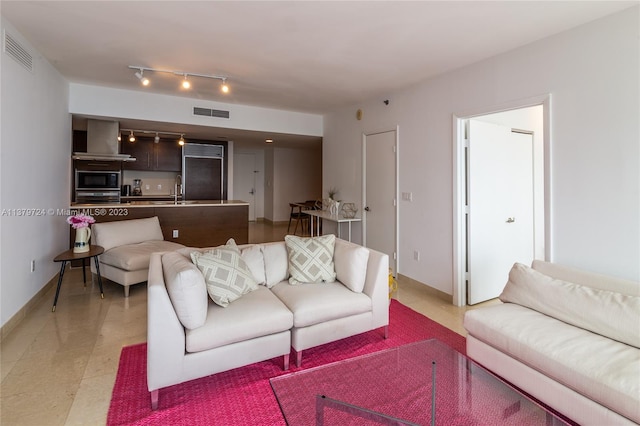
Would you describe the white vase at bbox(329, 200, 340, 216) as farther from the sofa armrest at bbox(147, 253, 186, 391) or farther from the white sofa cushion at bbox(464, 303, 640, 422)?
the sofa armrest at bbox(147, 253, 186, 391)

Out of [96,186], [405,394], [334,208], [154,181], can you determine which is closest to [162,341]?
[405,394]

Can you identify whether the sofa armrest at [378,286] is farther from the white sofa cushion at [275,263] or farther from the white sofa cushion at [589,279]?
the white sofa cushion at [589,279]

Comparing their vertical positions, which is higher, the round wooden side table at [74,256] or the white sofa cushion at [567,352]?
the round wooden side table at [74,256]

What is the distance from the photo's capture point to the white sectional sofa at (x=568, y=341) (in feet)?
5.00

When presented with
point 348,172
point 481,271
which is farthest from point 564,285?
point 348,172

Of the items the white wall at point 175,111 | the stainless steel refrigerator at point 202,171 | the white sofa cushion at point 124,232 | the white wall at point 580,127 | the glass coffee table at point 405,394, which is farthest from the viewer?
the stainless steel refrigerator at point 202,171

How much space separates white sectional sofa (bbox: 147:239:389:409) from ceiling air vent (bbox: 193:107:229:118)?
3075mm

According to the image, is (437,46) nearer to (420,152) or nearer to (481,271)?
(420,152)

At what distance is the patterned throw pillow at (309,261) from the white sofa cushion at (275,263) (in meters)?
0.06

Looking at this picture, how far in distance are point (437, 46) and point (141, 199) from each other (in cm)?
640

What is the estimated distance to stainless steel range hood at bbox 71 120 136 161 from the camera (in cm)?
488

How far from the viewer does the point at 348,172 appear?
211 inches

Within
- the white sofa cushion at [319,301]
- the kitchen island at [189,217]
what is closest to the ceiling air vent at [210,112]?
the kitchen island at [189,217]

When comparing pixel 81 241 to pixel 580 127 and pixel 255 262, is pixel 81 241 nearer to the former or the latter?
pixel 255 262
